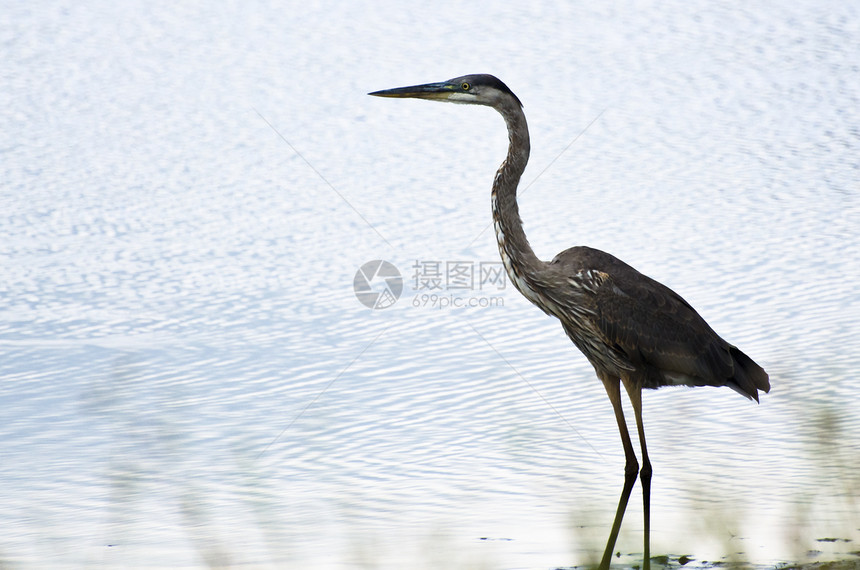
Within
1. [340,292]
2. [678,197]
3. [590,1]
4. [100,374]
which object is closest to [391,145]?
[678,197]

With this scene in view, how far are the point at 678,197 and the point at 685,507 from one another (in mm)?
6289

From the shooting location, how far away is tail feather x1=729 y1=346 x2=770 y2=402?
6.20m

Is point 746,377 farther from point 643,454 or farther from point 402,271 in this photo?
point 402,271

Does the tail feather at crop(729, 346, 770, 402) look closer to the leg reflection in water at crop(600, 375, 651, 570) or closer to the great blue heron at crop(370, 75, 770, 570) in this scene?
the great blue heron at crop(370, 75, 770, 570)

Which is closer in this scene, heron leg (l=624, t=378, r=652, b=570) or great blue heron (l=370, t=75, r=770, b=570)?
heron leg (l=624, t=378, r=652, b=570)

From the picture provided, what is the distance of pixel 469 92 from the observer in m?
6.35

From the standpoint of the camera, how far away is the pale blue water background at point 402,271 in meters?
6.00

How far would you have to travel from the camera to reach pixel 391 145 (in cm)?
1355
